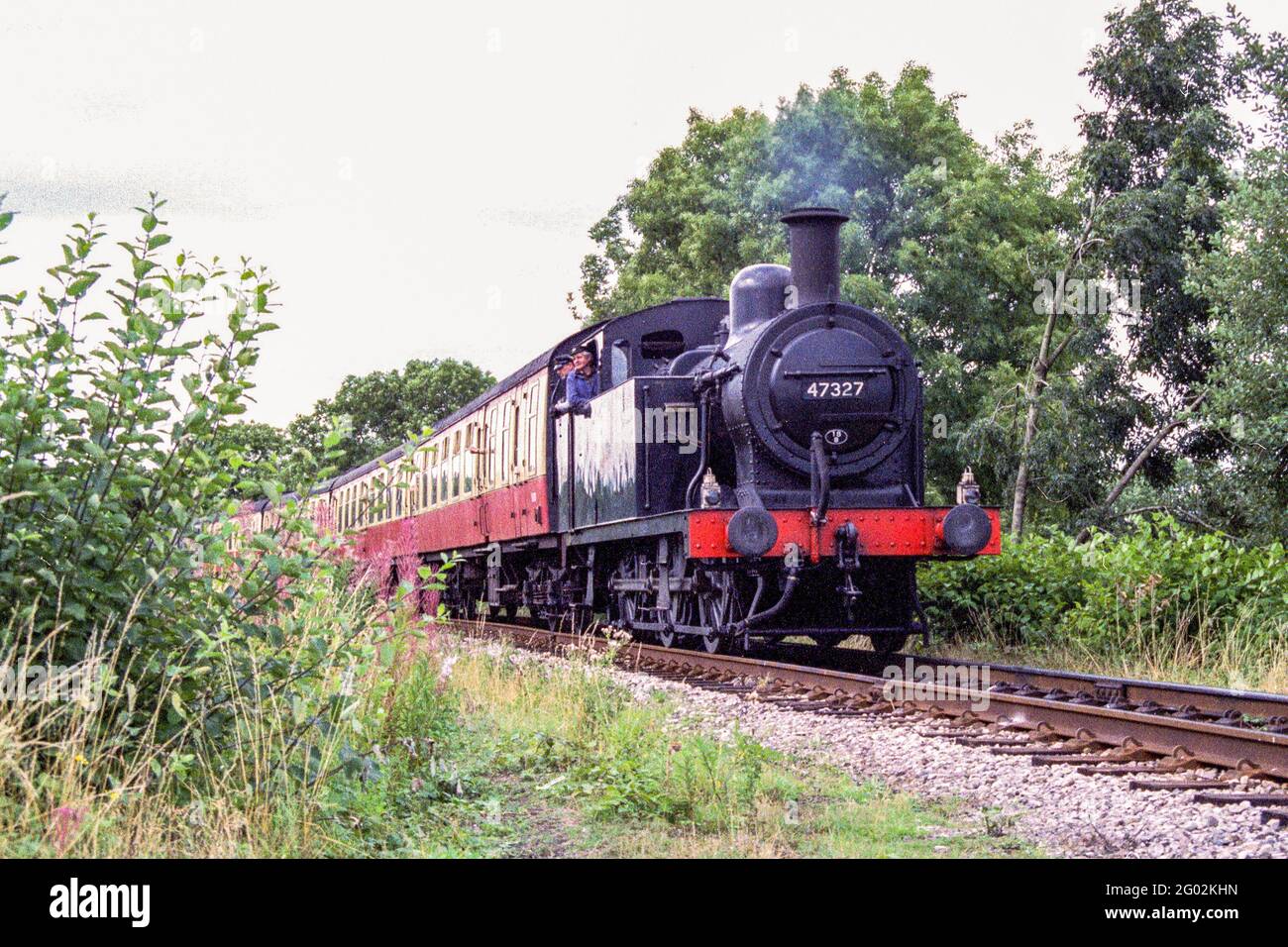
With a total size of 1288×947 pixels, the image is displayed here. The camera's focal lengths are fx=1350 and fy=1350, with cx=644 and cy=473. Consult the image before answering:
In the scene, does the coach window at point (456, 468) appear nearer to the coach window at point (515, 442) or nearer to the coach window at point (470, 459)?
the coach window at point (470, 459)

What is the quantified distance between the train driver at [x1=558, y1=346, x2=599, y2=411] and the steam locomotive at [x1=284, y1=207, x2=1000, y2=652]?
64mm

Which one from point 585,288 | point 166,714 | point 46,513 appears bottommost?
point 166,714

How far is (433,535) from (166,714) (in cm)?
1717

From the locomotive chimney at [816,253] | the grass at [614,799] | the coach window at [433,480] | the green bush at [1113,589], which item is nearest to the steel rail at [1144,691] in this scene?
the green bush at [1113,589]

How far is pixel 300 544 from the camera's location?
16.3ft

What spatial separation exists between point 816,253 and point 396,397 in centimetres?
4963

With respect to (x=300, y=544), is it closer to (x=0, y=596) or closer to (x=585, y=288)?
(x=0, y=596)

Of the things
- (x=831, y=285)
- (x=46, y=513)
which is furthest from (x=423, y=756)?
(x=831, y=285)

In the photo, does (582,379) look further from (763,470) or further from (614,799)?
(614,799)

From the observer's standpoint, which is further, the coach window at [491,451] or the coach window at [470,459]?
the coach window at [470,459]

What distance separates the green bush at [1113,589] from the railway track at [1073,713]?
1.79m

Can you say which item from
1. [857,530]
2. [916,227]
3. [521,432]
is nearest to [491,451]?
[521,432]

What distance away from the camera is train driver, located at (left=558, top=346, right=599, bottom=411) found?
13336mm

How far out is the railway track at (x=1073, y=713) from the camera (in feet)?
20.4
